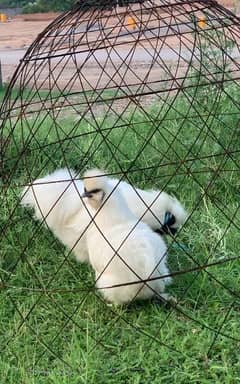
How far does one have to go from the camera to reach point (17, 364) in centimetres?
208

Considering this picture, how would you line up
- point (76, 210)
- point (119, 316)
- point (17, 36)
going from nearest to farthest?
point (119, 316)
point (76, 210)
point (17, 36)

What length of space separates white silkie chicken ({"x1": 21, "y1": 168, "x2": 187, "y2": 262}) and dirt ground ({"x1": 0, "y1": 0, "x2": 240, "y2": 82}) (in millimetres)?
4662

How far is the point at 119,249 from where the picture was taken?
227 centimetres

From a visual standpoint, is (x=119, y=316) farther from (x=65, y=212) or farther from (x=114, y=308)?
(x=65, y=212)

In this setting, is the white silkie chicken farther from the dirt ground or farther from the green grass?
the dirt ground

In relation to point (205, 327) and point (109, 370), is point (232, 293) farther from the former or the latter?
point (109, 370)

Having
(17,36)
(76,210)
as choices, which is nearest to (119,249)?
(76,210)

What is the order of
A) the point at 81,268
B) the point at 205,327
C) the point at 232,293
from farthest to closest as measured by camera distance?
the point at 81,268
the point at 232,293
the point at 205,327

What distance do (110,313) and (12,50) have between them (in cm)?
998

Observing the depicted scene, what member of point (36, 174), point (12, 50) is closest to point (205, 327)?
point (36, 174)

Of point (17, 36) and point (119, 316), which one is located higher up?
point (119, 316)

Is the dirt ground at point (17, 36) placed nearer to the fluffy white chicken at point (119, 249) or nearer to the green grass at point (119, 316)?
the green grass at point (119, 316)

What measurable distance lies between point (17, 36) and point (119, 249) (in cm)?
1266

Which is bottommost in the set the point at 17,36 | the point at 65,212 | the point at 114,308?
the point at 17,36
